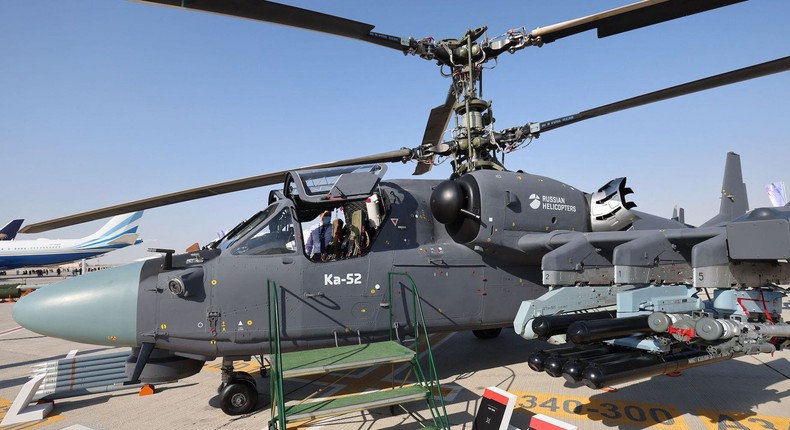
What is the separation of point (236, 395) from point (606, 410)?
481 cm

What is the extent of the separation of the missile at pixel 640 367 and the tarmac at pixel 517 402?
679 mm

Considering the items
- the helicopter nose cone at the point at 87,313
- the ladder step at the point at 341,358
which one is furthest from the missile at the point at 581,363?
the helicopter nose cone at the point at 87,313

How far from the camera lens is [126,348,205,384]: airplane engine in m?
5.60

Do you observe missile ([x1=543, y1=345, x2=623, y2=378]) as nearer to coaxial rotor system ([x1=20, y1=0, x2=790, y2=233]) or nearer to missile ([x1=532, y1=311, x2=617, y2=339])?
missile ([x1=532, y1=311, x2=617, y2=339])

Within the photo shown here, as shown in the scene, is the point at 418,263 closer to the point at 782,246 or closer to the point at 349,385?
the point at 349,385

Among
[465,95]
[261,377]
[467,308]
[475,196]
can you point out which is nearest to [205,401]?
[261,377]

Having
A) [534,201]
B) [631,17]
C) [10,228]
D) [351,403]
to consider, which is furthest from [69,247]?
[631,17]

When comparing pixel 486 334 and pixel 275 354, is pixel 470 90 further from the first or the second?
pixel 486 334

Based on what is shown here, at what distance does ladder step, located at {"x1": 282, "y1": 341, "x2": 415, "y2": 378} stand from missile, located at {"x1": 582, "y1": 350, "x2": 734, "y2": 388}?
76.1 inches

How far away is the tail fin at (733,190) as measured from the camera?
981 centimetres

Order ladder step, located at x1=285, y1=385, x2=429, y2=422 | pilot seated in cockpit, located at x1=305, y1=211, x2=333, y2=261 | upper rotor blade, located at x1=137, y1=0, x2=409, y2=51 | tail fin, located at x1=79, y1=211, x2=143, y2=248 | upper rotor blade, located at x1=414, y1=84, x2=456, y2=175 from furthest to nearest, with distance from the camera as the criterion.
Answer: tail fin, located at x1=79, y1=211, x2=143, y2=248 → upper rotor blade, located at x1=414, y1=84, x2=456, y2=175 → pilot seated in cockpit, located at x1=305, y1=211, x2=333, y2=261 → upper rotor blade, located at x1=137, y1=0, x2=409, y2=51 → ladder step, located at x1=285, y1=385, x2=429, y2=422

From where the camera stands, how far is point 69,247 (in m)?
45.4

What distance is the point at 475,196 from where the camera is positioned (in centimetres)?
628

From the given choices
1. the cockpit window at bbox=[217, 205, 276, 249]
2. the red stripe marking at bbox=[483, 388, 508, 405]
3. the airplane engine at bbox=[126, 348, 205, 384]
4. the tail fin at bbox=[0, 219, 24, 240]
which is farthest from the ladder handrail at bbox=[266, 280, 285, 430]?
the tail fin at bbox=[0, 219, 24, 240]
